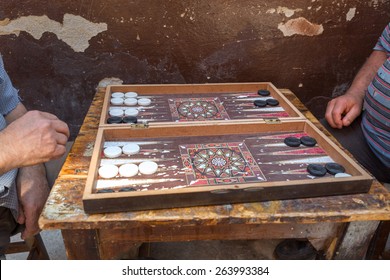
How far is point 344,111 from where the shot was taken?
2330mm

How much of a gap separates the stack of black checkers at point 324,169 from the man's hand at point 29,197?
1.39 m

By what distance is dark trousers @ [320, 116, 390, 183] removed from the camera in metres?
2.25

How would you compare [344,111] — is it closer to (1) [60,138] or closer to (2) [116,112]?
(2) [116,112]

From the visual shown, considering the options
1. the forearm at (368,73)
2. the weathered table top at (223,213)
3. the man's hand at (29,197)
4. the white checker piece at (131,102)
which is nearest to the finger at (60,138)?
the weathered table top at (223,213)

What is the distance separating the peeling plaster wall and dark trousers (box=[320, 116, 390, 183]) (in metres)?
0.59

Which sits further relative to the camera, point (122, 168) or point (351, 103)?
point (351, 103)

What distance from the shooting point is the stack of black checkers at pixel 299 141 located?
Answer: 1825mm

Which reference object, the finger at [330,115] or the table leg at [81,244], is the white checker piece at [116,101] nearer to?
the table leg at [81,244]

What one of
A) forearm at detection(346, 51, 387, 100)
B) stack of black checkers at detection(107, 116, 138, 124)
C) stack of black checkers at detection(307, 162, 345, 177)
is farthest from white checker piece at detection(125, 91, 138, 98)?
forearm at detection(346, 51, 387, 100)

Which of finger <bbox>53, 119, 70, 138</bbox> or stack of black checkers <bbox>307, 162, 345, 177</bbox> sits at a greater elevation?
finger <bbox>53, 119, 70, 138</bbox>

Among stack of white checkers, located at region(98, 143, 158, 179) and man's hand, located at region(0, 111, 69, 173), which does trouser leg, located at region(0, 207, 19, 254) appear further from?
stack of white checkers, located at region(98, 143, 158, 179)

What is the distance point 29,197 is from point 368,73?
2.33 metres

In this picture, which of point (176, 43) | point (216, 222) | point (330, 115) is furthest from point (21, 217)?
point (330, 115)

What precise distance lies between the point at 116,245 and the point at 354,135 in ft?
5.68
